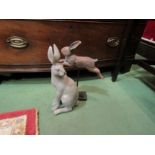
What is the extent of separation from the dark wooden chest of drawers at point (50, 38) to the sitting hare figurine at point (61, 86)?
1.05ft

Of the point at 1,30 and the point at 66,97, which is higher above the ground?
the point at 1,30

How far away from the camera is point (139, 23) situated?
132cm

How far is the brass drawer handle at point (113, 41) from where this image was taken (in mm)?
1258

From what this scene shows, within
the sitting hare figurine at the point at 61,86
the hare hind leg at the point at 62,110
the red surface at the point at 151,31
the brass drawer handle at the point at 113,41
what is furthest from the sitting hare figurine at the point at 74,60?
the red surface at the point at 151,31

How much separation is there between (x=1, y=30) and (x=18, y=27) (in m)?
0.11

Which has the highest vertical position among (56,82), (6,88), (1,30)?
(1,30)

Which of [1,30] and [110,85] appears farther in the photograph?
[110,85]

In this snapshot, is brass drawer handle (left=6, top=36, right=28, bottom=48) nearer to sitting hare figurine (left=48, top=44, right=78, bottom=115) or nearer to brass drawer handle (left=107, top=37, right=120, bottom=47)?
sitting hare figurine (left=48, top=44, right=78, bottom=115)

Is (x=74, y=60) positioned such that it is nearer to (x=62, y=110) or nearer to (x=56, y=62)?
(x=56, y=62)

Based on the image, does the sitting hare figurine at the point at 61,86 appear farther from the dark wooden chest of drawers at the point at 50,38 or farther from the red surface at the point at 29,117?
the dark wooden chest of drawers at the point at 50,38

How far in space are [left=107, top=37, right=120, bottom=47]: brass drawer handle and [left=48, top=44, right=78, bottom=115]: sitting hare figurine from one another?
51 cm
